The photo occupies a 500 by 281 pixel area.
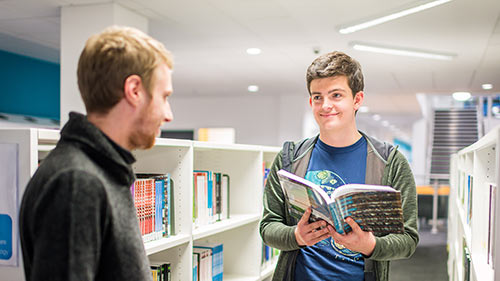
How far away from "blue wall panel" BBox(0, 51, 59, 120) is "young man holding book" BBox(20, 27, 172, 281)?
20.5ft

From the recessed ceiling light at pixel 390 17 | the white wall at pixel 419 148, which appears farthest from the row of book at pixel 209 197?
the white wall at pixel 419 148

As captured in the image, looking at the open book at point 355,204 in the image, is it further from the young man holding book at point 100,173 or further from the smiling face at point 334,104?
the young man holding book at point 100,173

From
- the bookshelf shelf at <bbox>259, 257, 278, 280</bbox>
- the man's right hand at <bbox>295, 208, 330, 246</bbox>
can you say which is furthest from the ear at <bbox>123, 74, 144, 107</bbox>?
the bookshelf shelf at <bbox>259, 257, 278, 280</bbox>

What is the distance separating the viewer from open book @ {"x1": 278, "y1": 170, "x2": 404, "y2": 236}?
4.30 feet

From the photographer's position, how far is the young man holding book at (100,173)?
85 cm

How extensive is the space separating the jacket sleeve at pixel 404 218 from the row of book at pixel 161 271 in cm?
101

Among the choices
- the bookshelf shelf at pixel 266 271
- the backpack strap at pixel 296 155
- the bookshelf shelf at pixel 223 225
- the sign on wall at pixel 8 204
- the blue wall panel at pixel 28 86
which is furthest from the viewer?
the blue wall panel at pixel 28 86

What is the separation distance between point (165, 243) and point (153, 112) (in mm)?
1106

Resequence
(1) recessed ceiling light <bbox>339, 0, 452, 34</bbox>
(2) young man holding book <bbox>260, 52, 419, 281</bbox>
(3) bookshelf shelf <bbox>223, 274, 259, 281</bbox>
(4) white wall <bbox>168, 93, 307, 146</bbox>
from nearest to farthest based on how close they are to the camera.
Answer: (2) young man holding book <bbox>260, 52, 419, 281</bbox> → (3) bookshelf shelf <bbox>223, 274, 259, 281</bbox> → (1) recessed ceiling light <bbox>339, 0, 452, 34</bbox> → (4) white wall <bbox>168, 93, 307, 146</bbox>

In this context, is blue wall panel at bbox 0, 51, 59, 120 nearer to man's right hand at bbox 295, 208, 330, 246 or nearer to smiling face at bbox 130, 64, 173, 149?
man's right hand at bbox 295, 208, 330, 246

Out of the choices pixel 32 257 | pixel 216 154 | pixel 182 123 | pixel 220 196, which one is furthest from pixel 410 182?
pixel 182 123

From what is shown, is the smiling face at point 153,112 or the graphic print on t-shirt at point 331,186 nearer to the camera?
the smiling face at point 153,112

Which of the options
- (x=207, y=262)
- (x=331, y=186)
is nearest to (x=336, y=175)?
(x=331, y=186)

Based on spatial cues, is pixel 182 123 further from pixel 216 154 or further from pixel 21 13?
pixel 216 154
